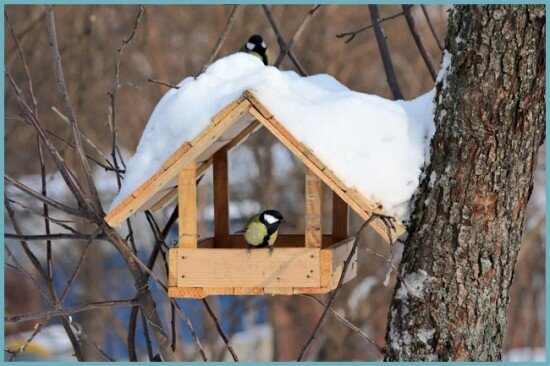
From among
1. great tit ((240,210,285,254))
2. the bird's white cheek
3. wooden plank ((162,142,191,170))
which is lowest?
great tit ((240,210,285,254))

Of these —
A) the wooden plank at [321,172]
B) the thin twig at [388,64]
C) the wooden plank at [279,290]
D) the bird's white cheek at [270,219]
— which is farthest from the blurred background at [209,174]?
the wooden plank at [321,172]

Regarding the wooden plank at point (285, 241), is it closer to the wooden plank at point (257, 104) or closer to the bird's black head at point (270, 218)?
the bird's black head at point (270, 218)

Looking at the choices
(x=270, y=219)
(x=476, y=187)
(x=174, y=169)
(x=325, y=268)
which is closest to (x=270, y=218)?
(x=270, y=219)

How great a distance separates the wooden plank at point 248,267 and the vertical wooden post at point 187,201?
5 cm

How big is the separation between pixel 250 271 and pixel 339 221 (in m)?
0.76

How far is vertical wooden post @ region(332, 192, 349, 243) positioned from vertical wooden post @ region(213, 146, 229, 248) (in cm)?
46

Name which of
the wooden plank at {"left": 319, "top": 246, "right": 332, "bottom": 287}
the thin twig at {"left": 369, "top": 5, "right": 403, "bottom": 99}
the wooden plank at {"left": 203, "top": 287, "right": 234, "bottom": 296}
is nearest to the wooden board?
the wooden plank at {"left": 319, "top": 246, "right": 332, "bottom": 287}

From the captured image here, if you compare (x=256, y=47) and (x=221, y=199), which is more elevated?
(x=256, y=47)

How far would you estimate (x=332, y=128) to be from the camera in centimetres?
280

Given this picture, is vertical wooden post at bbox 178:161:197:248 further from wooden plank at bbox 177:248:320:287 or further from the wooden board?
the wooden board

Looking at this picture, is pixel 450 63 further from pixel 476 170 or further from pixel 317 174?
pixel 317 174

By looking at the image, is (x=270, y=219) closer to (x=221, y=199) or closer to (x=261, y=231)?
(x=261, y=231)

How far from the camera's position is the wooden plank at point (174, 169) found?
9.02 feet

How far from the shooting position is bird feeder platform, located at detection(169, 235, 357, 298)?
9.34 feet
